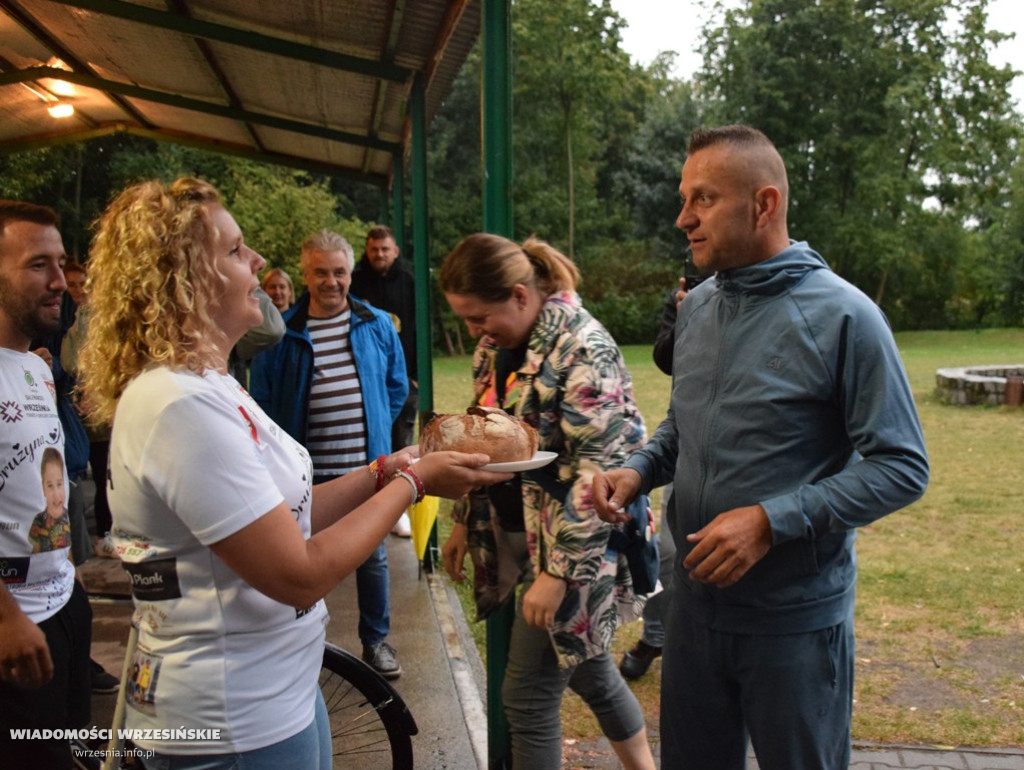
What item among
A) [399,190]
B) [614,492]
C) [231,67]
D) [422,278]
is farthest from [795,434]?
[399,190]

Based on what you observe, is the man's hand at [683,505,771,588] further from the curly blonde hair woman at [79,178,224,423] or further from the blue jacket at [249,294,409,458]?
the blue jacket at [249,294,409,458]

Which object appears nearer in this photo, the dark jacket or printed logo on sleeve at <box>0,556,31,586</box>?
printed logo on sleeve at <box>0,556,31,586</box>

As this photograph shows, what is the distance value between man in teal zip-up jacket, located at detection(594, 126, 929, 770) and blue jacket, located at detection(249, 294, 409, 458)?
2.56 m

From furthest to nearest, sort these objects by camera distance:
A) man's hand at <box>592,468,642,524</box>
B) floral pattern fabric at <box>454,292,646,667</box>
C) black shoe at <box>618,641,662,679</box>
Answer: black shoe at <box>618,641,662,679</box> < floral pattern fabric at <box>454,292,646,667</box> < man's hand at <box>592,468,642,524</box>

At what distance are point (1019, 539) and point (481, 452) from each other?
22.8 feet

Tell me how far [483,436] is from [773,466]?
69 cm

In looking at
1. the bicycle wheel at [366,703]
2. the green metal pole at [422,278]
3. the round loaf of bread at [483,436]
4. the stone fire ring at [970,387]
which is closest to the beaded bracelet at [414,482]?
the round loaf of bread at [483,436]

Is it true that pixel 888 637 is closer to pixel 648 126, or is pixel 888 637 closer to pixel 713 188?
pixel 713 188

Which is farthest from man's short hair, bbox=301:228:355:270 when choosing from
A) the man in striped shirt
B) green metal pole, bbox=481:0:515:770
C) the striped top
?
green metal pole, bbox=481:0:515:770

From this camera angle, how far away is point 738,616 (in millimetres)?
2174

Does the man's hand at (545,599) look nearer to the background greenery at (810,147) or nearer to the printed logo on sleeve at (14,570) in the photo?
the printed logo on sleeve at (14,570)

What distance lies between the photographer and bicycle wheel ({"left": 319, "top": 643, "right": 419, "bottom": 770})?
10.2ft

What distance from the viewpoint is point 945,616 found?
5812mm

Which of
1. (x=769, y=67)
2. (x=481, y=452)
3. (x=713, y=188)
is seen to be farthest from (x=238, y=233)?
(x=769, y=67)
